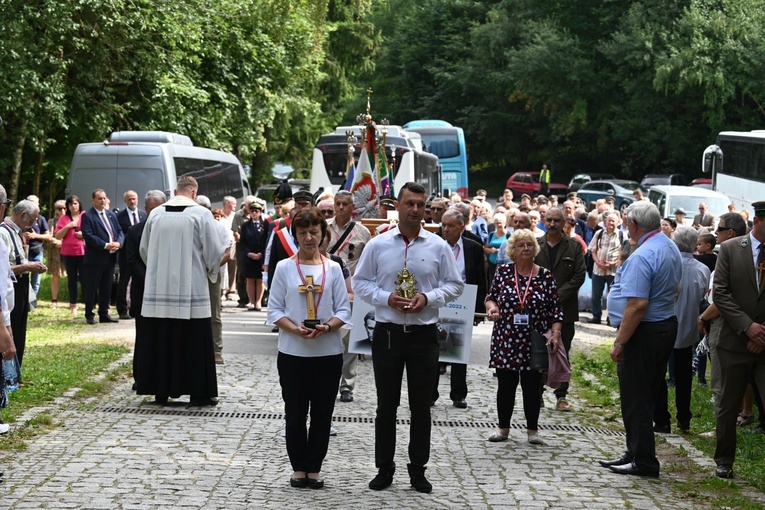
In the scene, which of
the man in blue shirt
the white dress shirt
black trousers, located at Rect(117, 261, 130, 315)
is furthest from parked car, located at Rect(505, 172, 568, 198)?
the white dress shirt

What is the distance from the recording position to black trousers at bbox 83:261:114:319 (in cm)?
1738

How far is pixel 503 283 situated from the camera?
975 centimetres

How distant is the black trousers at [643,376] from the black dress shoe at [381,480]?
1.91m

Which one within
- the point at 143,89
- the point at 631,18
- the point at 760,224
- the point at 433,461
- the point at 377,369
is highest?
the point at 631,18

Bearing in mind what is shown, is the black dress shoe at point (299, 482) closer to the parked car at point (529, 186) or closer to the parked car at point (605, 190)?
the parked car at point (605, 190)

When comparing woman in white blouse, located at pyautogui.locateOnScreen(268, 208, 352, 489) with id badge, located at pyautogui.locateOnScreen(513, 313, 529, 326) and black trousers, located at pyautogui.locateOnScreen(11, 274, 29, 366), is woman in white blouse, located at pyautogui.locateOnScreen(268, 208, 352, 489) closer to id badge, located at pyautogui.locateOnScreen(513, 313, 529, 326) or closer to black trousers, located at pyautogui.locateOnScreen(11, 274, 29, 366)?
id badge, located at pyautogui.locateOnScreen(513, 313, 529, 326)

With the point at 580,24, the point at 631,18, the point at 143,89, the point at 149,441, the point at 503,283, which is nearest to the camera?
the point at 149,441

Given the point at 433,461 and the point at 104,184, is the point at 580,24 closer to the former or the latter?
the point at 104,184

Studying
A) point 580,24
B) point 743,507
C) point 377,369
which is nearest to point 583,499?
point 743,507

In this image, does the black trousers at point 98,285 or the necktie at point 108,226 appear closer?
the black trousers at point 98,285

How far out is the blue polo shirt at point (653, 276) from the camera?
832 centimetres

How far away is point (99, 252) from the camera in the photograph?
1755cm

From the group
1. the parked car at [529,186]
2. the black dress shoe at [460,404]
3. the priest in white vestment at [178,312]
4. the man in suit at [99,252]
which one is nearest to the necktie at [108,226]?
the man in suit at [99,252]

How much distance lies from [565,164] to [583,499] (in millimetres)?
57760
